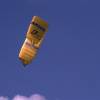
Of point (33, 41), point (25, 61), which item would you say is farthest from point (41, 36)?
point (25, 61)

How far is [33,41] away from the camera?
4866cm

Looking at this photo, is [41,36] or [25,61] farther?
[41,36]

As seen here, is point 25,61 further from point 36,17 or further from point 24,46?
point 36,17

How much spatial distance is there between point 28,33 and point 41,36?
7.35ft

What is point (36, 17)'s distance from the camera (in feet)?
157

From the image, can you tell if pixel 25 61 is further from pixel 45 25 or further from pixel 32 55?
pixel 45 25

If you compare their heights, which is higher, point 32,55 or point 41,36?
point 41,36

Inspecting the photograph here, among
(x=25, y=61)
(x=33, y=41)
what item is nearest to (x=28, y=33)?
(x=33, y=41)

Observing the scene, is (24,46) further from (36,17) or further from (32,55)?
(36,17)

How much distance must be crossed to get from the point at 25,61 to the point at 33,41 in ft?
14.2

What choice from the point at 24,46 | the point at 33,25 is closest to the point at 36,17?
the point at 33,25

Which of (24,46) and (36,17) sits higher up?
(36,17)

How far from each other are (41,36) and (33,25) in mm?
2271

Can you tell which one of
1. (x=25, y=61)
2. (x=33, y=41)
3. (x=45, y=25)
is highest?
(x=45, y=25)
